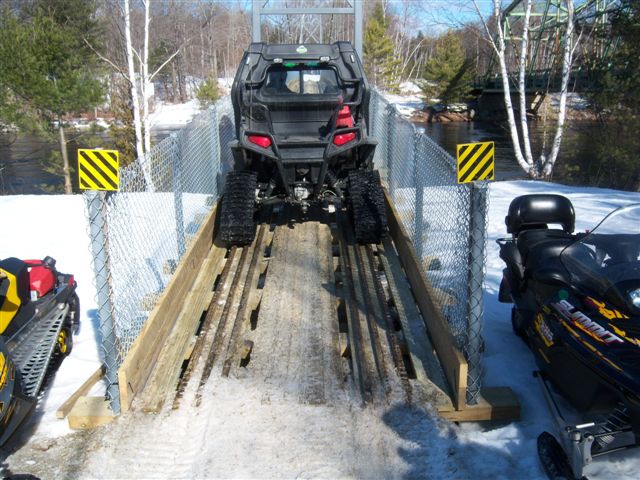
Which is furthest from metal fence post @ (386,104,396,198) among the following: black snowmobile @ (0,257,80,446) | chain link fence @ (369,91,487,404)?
black snowmobile @ (0,257,80,446)

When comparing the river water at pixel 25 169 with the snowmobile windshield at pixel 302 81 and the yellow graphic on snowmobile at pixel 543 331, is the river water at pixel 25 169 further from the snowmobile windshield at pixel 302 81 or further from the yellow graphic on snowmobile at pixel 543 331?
the yellow graphic on snowmobile at pixel 543 331

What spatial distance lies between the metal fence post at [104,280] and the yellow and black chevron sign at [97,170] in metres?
0.06

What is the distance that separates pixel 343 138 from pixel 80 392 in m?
3.55

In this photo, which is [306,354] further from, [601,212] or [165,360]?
[601,212]

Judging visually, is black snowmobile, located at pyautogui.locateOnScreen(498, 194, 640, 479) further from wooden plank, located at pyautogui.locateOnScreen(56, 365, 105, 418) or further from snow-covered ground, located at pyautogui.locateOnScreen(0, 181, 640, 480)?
wooden plank, located at pyautogui.locateOnScreen(56, 365, 105, 418)

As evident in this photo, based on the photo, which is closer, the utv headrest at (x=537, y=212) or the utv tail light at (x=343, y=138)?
the utv headrest at (x=537, y=212)

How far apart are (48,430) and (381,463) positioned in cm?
191

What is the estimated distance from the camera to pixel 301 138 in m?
6.64

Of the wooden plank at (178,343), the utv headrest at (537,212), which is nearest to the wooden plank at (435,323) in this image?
the utv headrest at (537,212)

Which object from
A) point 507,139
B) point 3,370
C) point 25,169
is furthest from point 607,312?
point 507,139

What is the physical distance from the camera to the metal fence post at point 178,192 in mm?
5523

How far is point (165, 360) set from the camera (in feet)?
13.8

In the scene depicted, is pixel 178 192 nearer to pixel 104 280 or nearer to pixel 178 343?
pixel 178 343

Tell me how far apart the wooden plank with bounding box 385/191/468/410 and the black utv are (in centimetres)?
67
